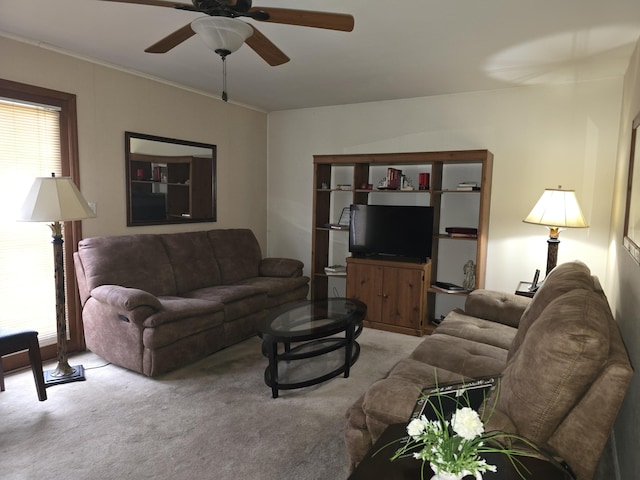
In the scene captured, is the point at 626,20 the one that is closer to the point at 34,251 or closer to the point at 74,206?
the point at 74,206

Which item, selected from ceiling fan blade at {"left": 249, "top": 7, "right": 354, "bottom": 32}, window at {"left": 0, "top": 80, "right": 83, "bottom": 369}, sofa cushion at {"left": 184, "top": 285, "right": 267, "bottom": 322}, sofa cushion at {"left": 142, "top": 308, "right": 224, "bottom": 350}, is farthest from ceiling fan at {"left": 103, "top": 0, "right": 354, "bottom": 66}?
sofa cushion at {"left": 184, "top": 285, "right": 267, "bottom": 322}

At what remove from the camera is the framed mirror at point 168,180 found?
4.02 m

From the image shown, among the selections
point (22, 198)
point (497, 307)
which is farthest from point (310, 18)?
point (22, 198)

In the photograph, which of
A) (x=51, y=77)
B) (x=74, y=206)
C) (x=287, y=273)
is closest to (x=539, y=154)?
(x=287, y=273)

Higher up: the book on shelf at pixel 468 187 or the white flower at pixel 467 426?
the book on shelf at pixel 468 187

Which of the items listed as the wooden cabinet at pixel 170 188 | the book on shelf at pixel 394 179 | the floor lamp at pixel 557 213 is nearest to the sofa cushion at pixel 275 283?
the wooden cabinet at pixel 170 188

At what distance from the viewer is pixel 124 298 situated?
305 centimetres

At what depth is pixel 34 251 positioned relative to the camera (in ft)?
11.2

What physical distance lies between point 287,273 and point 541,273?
8.69ft

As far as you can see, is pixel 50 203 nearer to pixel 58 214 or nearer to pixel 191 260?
pixel 58 214

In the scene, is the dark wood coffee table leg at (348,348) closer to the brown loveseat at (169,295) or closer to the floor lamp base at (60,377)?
the brown loveseat at (169,295)

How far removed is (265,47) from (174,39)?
50 centimetres

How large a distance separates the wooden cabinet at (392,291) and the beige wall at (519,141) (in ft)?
2.56

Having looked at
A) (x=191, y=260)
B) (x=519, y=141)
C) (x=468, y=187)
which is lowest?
(x=191, y=260)
